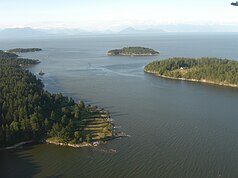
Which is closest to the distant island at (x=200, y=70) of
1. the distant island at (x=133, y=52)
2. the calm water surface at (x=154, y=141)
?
the calm water surface at (x=154, y=141)

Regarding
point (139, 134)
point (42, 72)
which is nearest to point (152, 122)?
point (139, 134)

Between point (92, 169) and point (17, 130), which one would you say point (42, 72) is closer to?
point (17, 130)

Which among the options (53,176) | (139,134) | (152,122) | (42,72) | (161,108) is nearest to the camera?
(53,176)

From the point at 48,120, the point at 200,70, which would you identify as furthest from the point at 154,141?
the point at 200,70

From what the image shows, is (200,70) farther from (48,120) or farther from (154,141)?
(48,120)

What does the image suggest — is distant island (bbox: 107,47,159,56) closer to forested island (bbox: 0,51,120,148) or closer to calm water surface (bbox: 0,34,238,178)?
calm water surface (bbox: 0,34,238,178)

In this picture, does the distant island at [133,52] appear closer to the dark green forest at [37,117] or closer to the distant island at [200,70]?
the distant island at [200,70]
